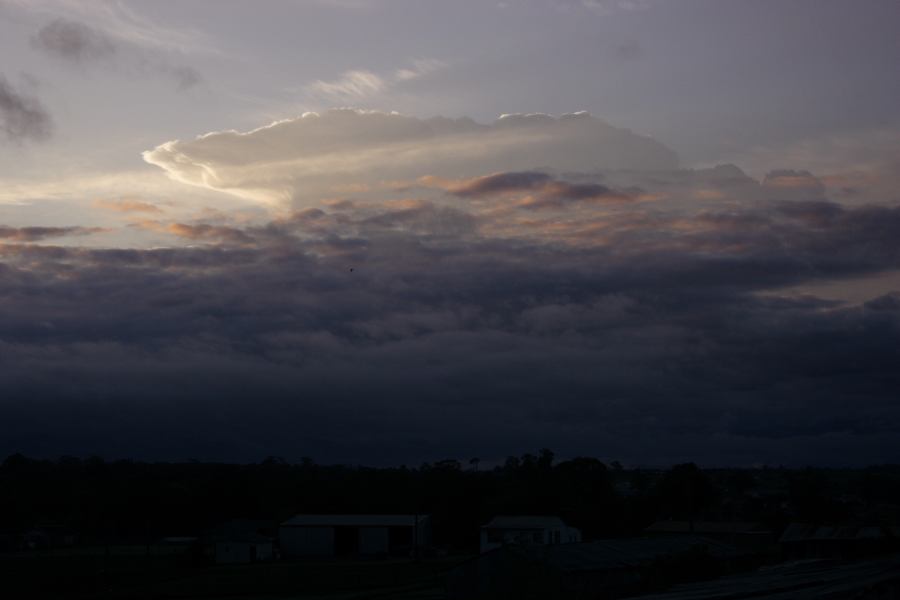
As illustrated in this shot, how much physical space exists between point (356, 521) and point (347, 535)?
1.84 m

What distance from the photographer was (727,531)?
104 m

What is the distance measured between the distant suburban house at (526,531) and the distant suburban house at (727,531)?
940 centimetres

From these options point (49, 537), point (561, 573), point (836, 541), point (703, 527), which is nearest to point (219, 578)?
point (561, 573)

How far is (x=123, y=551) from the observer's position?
4437 inches

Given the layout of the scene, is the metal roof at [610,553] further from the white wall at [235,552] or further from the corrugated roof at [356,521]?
the white wall at [235,552]

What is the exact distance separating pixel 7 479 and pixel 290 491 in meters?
58.7

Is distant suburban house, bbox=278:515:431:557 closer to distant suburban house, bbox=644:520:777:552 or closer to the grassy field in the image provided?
the grassy field

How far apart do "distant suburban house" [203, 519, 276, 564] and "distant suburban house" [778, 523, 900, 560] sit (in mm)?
49381

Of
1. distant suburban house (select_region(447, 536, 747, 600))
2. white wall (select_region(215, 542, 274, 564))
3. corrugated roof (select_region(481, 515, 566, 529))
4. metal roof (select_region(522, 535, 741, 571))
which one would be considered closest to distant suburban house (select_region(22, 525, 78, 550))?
white wall (select_region(215, 542, 274, 564))

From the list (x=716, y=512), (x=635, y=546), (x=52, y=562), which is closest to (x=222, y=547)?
(x=52, y=562)

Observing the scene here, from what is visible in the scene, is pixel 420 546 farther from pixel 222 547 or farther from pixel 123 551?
pixel 123 551

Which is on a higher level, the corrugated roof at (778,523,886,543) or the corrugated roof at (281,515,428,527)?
the corrugated roof at (281,515,428,527)

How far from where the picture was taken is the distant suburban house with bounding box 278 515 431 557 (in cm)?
10506

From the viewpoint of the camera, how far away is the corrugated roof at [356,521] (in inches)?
4149
